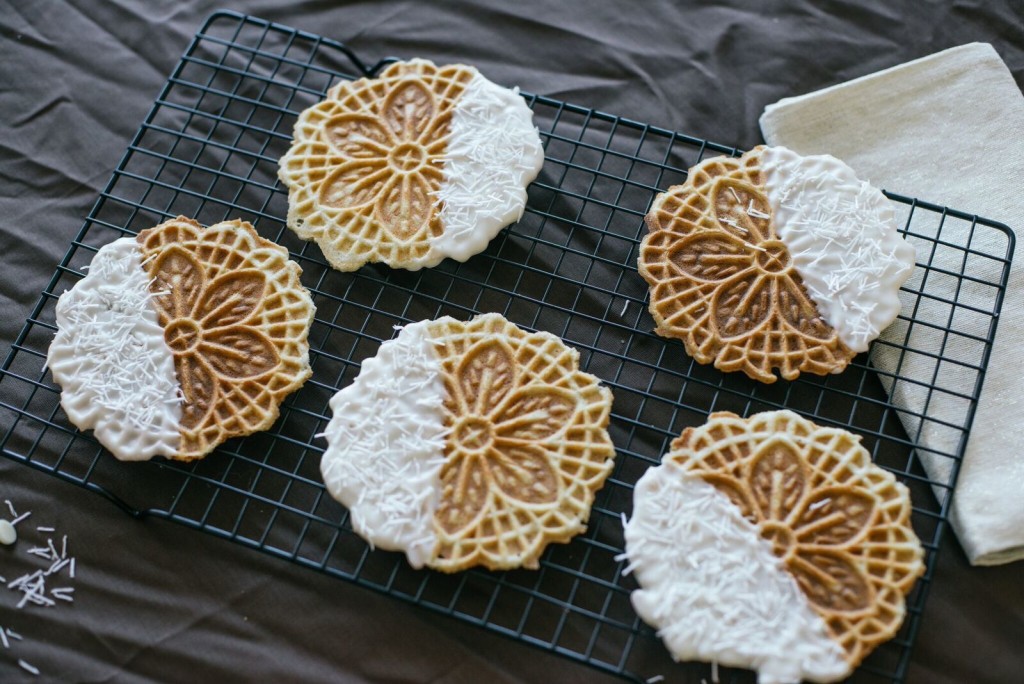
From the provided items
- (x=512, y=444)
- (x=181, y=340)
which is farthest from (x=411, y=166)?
(x=512, y=444)

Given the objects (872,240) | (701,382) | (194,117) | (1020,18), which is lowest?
(701,382)

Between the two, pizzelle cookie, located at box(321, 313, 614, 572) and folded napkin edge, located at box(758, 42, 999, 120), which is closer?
pizzelle cookie, located at box(321, 313, 614, 572)

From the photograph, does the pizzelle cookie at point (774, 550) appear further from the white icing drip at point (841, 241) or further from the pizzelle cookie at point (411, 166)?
the pizzelle cookie at point (411, 166)

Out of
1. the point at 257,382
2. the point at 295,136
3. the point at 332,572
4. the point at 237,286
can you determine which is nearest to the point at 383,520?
the point at 332,572

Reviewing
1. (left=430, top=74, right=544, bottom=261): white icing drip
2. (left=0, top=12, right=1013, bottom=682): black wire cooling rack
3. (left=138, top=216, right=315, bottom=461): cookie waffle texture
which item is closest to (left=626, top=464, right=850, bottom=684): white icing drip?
(left=0, top=12, right=1013, bottom=682): black wire cooling rack

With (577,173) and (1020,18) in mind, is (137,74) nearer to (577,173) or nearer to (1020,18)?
(577,173)

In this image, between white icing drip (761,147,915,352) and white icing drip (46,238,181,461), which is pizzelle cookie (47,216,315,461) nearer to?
white icing drip (46,238,181,461)
